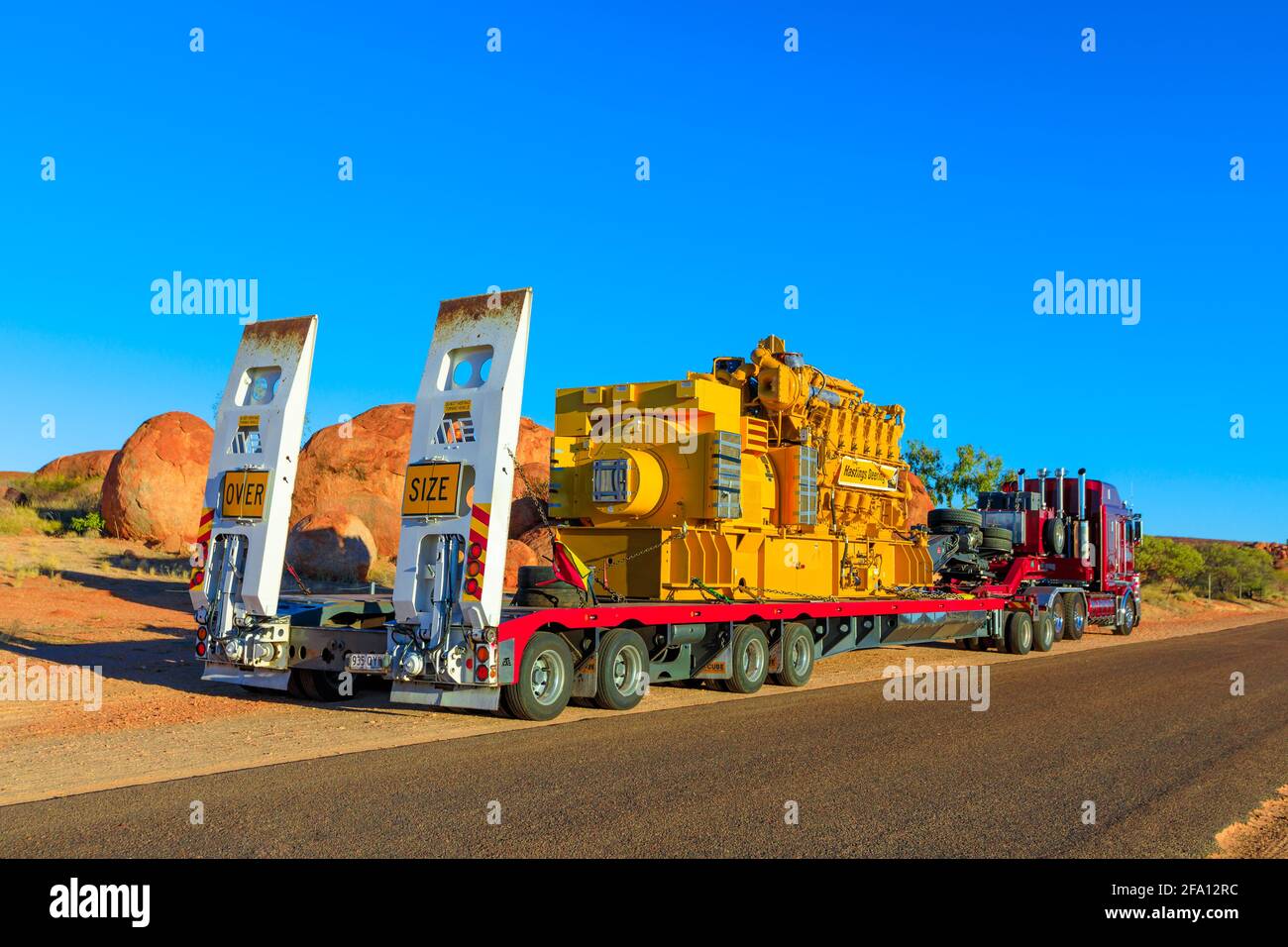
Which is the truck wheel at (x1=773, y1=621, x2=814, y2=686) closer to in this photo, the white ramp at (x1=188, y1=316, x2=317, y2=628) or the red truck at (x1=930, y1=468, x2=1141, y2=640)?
the white ramp at (x1=188, y1=316, x2=317, y2=628)

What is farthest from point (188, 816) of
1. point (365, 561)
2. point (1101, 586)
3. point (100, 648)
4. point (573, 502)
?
point (1101, 586)

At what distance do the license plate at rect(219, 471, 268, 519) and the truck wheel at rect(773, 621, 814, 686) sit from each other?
24.3 feet

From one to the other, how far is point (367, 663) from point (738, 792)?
473cm

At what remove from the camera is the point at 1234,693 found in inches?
617

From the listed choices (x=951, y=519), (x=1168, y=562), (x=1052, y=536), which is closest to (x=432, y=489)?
(x=951, y=519)

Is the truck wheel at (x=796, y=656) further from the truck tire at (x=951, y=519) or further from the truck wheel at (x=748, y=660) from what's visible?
the truck tire at (x=951, y=519)

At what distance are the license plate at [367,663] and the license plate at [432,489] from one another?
1502 mm

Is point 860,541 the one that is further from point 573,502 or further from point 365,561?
point 365,561

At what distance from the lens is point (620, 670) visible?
1283cm

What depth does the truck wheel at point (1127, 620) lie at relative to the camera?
101ft

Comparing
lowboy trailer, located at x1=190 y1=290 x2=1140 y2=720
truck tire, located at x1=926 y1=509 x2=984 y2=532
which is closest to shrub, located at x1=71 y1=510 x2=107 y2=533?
lowboy trailer, located at x1=190 y1=290 x2=1140 y2=720

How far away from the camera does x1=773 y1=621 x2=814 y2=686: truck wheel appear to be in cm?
1577
